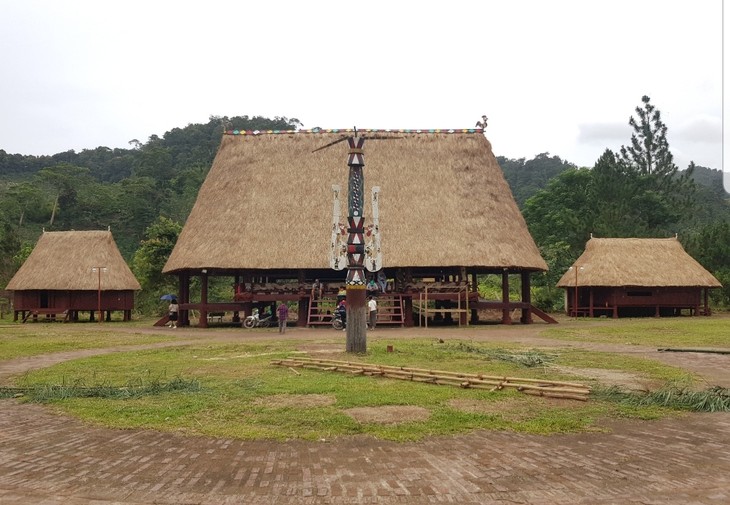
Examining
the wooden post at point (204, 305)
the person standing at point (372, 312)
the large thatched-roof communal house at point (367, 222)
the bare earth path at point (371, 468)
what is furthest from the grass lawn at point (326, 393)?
the wooden post at point (204, 305)

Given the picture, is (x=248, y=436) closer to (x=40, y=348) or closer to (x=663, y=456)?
(x=663, y=456)

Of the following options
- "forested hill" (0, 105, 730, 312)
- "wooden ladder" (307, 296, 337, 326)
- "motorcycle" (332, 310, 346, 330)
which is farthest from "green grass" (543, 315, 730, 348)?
"forested hill" (0, 105, 730, 312)

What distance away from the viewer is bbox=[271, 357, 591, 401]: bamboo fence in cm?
841

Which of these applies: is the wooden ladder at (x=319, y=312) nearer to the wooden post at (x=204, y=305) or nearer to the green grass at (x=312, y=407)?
the wooden post at (x=204, y=305)

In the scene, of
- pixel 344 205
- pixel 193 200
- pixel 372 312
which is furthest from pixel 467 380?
pixel 193 200

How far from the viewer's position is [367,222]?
2484 cm

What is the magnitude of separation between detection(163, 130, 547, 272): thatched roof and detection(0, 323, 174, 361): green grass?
4.52 meters

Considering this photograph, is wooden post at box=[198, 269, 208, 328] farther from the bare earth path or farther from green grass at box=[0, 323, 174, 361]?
the bare earth path

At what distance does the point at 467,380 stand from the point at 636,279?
21687mm

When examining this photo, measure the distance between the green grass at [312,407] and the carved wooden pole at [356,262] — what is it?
614 millimetres

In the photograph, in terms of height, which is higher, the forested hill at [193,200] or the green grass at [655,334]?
the forested hill at [193,200]

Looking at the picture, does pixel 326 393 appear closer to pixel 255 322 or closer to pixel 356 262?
pixel 356 262

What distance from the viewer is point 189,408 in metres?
7.75

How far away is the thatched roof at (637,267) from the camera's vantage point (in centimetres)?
2812
